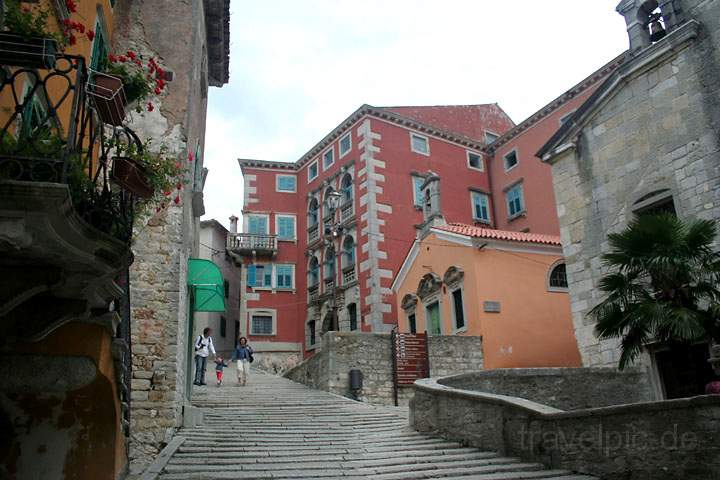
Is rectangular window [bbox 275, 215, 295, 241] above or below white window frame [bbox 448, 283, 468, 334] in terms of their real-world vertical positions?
above

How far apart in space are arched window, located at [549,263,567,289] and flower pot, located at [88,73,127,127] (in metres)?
18.3

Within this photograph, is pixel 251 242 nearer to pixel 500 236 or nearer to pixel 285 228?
pixel 285 228

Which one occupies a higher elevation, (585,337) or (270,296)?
(270,296)

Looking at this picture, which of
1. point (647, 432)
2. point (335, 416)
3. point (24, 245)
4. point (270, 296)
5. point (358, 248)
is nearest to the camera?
point (24, 245)

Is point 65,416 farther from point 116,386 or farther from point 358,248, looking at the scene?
point 358,248

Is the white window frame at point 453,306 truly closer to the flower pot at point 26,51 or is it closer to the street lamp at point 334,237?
the street lamp at point 334,237

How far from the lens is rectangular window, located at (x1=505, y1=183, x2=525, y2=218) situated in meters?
34.1

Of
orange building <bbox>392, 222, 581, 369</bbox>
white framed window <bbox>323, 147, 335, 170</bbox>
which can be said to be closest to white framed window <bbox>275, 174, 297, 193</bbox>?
white framed window <bbox>323, 147, 335, 170</bbox>

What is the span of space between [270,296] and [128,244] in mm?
30678

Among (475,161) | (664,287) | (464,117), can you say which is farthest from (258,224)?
(664,287)

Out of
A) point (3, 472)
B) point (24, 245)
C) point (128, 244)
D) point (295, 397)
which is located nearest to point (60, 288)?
point (128, 244)

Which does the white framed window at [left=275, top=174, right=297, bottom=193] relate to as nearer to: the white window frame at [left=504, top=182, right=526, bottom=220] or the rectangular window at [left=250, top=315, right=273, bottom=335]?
the rectangular window at [left=250, top=315, right=273, bottom=335]

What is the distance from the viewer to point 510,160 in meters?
36.2

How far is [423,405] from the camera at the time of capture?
12.9 metres
